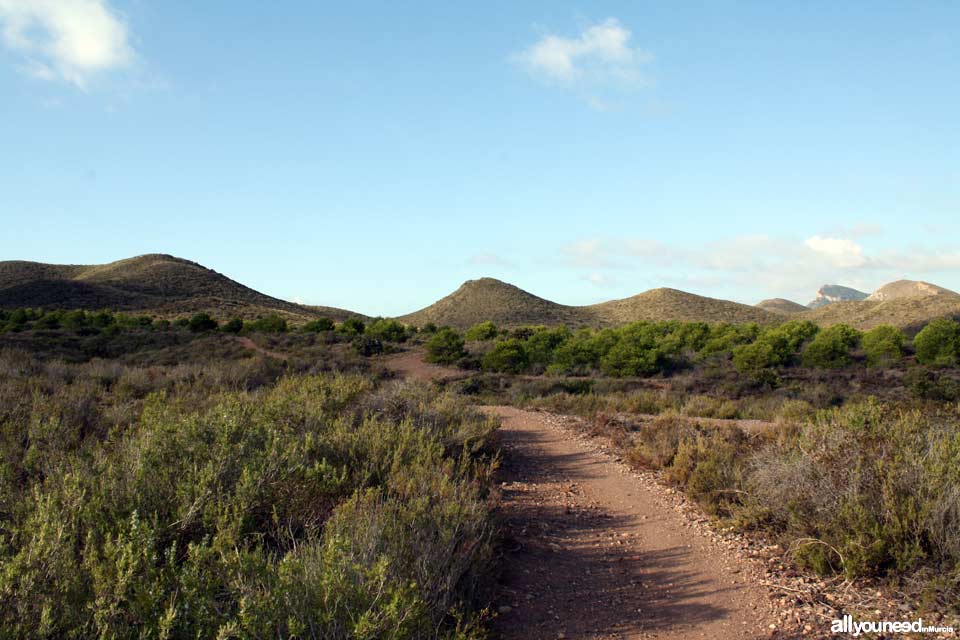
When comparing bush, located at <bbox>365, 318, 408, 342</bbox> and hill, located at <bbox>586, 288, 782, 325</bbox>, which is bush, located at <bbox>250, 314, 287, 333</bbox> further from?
hill, located at <bbox>586, 288, 782, 325</bbox>

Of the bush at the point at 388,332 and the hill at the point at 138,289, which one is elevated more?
the hill at the point at 138,289

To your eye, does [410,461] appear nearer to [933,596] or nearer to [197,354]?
[933,596]

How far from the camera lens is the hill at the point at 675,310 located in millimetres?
73562

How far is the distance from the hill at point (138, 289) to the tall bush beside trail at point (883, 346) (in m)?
52.4

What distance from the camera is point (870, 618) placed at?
438cm

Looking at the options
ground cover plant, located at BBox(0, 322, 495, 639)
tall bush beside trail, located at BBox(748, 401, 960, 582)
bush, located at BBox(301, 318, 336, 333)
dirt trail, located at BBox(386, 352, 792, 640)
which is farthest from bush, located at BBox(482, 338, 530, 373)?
tall bush beside trail, located at BBox(748, 401, 960, 582)

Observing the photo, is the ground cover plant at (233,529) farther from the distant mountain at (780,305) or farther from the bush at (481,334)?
the distant mountain at (780,305)

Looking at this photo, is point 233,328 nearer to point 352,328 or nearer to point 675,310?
point 352,328

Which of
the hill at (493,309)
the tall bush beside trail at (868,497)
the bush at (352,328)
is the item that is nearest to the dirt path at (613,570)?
the tall bush beside trail at (868,497)

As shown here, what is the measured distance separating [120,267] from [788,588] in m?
90.3

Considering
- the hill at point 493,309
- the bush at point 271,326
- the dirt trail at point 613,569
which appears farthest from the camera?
the hill at point 493,309

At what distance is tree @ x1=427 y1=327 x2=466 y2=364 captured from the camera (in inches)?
1157

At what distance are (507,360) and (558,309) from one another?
59878 millimetres

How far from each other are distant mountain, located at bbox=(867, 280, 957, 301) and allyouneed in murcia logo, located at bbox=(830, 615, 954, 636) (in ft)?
245
